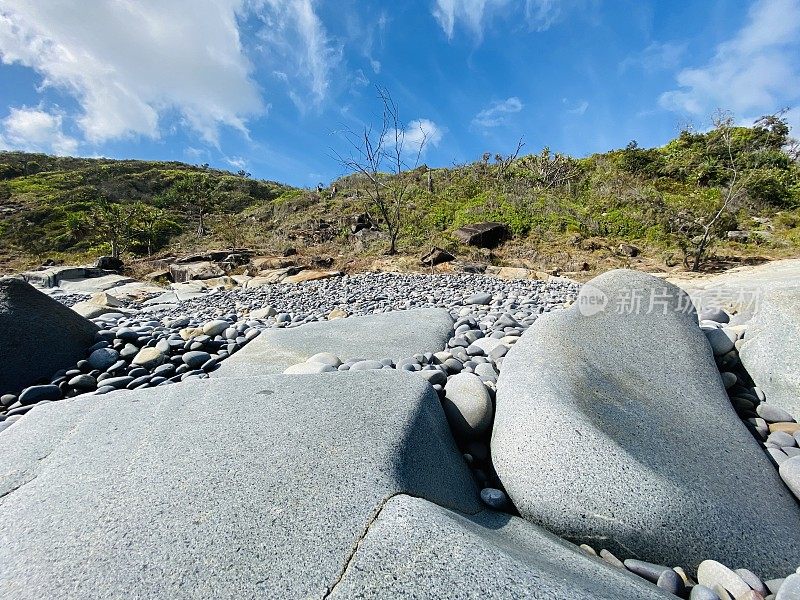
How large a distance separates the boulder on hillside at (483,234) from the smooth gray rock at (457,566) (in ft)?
30.7

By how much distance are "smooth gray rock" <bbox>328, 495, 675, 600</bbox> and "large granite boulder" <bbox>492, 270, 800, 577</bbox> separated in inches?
7.2

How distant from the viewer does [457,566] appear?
82cm

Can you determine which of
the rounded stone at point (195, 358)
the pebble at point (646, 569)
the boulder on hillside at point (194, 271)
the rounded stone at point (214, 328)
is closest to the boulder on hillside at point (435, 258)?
the boulder on hillside at point (194, 271)

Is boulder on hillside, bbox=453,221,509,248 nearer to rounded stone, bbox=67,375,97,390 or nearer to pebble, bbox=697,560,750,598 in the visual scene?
rounded stone, bbox=67,375,97,390

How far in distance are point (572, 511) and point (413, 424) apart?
59 centimetres

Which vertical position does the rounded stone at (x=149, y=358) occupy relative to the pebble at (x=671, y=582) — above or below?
above

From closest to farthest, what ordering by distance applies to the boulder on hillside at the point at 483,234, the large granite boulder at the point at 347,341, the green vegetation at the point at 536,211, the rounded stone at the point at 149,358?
the rounded stone at the point at 149,358, the large granite boulder at the point at 347,341, the green vegetation at the point at 536,211, the boulder on hillside at the point at 483,234

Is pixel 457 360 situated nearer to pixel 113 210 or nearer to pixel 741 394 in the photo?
pixel 741 394

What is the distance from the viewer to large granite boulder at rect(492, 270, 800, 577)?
115 cm

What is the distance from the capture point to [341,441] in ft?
4.18

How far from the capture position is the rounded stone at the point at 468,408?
166 centimetres

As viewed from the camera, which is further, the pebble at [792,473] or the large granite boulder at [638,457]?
the pebble at [792,473]

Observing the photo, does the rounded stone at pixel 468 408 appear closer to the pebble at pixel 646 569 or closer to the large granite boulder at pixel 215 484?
the large granite boulder at pixel 215 484

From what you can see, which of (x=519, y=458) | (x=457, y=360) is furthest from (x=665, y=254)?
(x=519, y=458)
